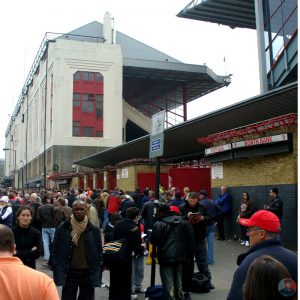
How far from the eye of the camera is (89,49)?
57.4m

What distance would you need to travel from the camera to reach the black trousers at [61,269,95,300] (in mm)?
6000

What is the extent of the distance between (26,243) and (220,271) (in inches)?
193

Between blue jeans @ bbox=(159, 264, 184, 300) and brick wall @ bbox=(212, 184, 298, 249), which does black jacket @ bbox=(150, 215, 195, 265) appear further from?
brick wall @ bbox=(212, 184, 298, 249)

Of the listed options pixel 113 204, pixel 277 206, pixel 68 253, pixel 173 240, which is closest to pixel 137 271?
pixel 173 240

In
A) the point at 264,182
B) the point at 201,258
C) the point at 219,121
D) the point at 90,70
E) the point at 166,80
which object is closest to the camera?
the point at 201,258

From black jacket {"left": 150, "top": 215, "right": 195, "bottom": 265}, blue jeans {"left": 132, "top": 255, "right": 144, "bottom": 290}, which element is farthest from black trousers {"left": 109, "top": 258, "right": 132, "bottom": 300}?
blue jeans {"left": 132, "top": 255, "right": 144, "bottom": 290}

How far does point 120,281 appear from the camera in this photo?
698 cm

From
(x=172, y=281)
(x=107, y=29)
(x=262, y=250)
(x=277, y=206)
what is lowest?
(x=172, y=281)

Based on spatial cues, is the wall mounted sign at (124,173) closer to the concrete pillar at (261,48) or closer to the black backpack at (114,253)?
the concrete pillar at (261,48)

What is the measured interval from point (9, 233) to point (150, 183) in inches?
799

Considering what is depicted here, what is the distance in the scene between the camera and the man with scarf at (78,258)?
5.98 meters

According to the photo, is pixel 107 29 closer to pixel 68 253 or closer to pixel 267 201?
pixel 267 201

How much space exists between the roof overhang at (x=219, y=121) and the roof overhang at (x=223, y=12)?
9758mm

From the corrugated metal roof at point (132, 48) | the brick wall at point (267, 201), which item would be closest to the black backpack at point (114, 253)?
the brick wall at point (267, 201)
